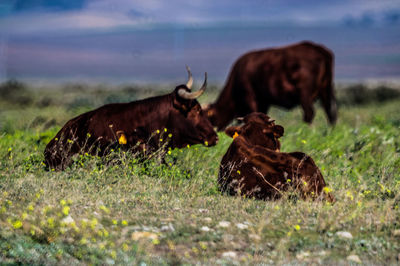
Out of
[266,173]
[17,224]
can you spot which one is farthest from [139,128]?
[17,224]

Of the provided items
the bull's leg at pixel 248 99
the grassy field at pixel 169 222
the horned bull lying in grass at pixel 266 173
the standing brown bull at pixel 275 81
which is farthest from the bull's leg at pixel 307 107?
the horned bull lying in grass at pixel 266 173

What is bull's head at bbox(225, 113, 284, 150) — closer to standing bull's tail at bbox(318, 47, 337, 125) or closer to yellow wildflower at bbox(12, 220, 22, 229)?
yellow wildflower at bbox(12, 220, 22, 229)

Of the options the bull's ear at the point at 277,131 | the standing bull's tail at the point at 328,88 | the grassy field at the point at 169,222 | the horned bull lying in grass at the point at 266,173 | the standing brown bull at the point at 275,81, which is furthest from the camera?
the standing bull's tail at the point at 328,88

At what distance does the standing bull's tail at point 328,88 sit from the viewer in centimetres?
1767

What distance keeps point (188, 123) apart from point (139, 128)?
0.86 m

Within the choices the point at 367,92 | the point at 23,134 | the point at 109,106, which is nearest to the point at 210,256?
the point at 109,106

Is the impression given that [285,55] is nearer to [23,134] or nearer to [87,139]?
[23,134]

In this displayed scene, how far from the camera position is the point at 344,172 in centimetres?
816

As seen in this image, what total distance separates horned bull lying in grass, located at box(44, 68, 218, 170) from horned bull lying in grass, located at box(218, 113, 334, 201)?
1.54m

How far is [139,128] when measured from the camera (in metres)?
8.52

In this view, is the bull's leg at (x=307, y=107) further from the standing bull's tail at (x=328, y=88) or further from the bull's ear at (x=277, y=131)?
the bull's ear at (x=277, y=131)

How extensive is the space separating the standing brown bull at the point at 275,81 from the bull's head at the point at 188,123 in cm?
792

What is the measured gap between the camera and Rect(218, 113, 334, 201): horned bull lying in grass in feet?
21.5

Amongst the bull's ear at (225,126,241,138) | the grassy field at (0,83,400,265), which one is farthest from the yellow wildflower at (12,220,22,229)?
the bull's ear at (225,126,241,138)
